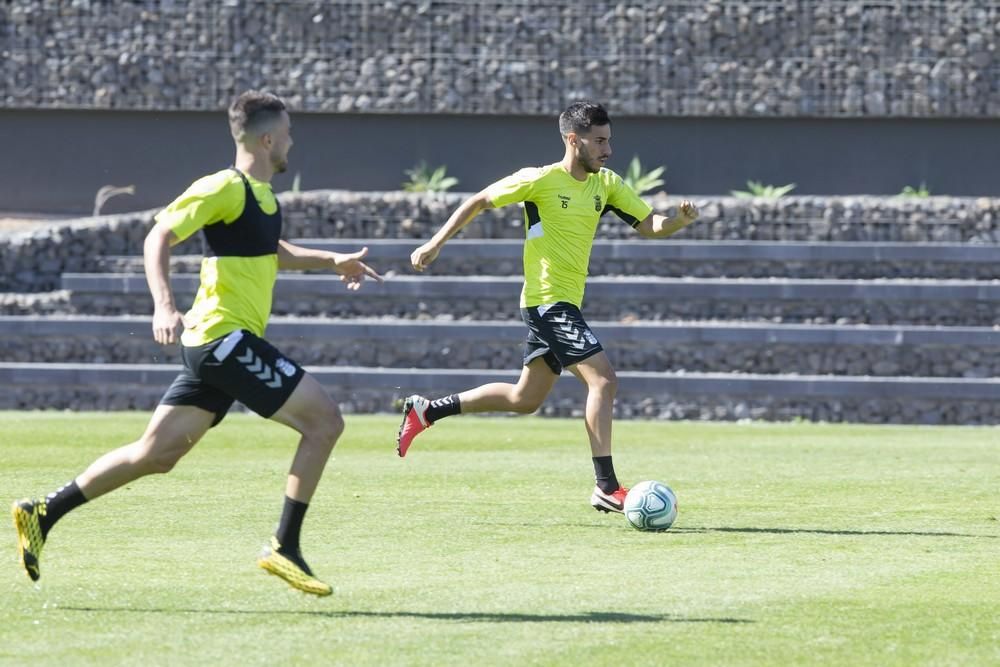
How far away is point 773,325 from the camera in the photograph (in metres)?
22.1

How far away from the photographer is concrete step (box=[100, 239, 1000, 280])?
22578 mm

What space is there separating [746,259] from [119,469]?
16165 millimetres

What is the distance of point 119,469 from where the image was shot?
7.44 metres

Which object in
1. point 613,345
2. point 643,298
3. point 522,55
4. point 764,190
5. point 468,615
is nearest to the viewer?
point 468,615

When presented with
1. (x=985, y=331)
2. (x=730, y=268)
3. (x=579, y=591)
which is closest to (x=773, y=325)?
(x=730, y=268)

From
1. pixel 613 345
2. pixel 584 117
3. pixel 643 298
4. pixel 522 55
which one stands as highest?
pixel 522 55

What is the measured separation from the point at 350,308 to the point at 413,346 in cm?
122

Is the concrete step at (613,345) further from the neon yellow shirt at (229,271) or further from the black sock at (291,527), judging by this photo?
the black sock at (291,527)

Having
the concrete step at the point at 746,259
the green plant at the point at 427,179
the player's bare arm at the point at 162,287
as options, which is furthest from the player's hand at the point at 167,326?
the green plant at the point at 427,179

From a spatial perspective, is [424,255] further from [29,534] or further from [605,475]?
[29,534]

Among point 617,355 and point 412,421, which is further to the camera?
point 617,355

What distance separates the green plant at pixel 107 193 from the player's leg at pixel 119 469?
2075 centimetres

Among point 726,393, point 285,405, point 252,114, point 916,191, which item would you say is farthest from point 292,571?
point 916,191

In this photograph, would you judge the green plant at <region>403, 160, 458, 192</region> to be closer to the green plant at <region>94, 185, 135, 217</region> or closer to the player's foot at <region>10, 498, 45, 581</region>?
the green plant at <region>94, 185, 135, 217</region>
